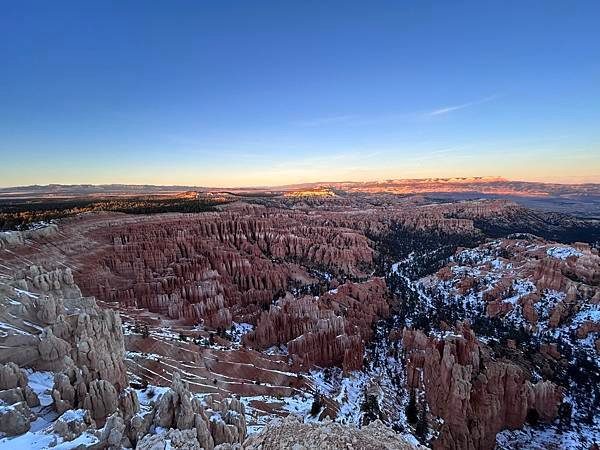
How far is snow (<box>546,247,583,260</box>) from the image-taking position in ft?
176

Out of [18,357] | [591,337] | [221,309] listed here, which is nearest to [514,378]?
[591,337]

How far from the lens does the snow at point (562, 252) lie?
176 ft

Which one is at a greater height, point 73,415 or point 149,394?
point 73,415

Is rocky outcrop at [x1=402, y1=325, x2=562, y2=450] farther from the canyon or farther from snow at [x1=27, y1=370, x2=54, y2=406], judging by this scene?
snow at [x1=27, y1=370, x2=54, y2=406]

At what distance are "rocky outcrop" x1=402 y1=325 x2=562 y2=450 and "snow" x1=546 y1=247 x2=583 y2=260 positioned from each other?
116ft

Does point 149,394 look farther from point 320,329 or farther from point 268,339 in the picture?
point 320,329

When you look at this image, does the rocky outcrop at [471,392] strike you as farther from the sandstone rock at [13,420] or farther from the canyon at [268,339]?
the sandstone rock at [13,420]

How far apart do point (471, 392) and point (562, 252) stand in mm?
43374

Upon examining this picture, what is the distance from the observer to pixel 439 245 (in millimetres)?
87062

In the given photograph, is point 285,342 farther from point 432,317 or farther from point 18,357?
point 18,357

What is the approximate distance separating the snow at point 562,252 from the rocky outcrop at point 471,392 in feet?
116

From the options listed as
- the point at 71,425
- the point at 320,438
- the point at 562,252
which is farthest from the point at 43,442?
the point at 562,252

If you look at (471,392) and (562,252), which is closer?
(471,392)

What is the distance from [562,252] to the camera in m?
55.0
